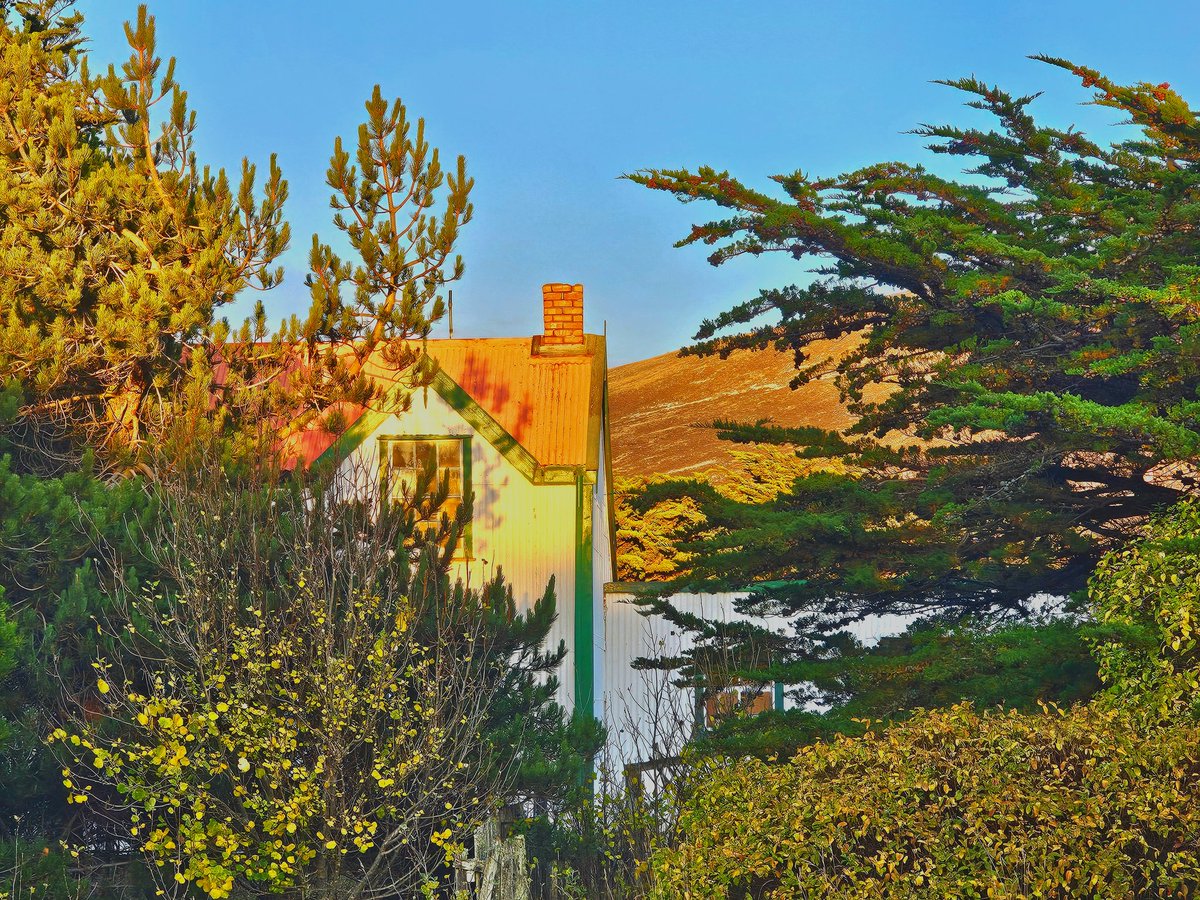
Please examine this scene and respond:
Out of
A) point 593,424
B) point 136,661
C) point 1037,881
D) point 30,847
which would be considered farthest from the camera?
point 593,424

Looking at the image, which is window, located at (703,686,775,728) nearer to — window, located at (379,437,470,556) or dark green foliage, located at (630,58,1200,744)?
dark green foliage, located at (630,58,1200,744)

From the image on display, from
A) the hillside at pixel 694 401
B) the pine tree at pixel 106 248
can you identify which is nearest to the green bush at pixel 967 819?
the pine tree at pixel 106 248

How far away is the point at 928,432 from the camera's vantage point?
42.8ft

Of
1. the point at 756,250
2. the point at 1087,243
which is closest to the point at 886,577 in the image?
the point at 756,250

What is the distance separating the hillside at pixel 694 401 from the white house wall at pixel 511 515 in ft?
143

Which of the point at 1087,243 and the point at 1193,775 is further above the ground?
the point at 1087,243

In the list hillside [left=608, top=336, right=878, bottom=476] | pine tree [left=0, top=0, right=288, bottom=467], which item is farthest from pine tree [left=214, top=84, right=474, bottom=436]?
hillside [left=608, top=336, right=878, bottom=476]

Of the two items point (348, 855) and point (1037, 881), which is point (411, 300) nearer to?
point (348, 855)

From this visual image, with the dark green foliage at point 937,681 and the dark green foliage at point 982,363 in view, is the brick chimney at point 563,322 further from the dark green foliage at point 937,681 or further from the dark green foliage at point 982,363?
the dark green foliage at point 937,681

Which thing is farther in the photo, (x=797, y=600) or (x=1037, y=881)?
(x=797, y=600)

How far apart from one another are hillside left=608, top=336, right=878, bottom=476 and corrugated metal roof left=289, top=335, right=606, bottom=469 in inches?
1647

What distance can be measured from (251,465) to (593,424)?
21.1 ft

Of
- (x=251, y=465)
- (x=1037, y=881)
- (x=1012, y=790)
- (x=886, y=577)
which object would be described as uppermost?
(x=251, y=465)

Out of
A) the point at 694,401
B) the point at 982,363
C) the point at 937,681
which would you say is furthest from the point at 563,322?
the point at 694,401
